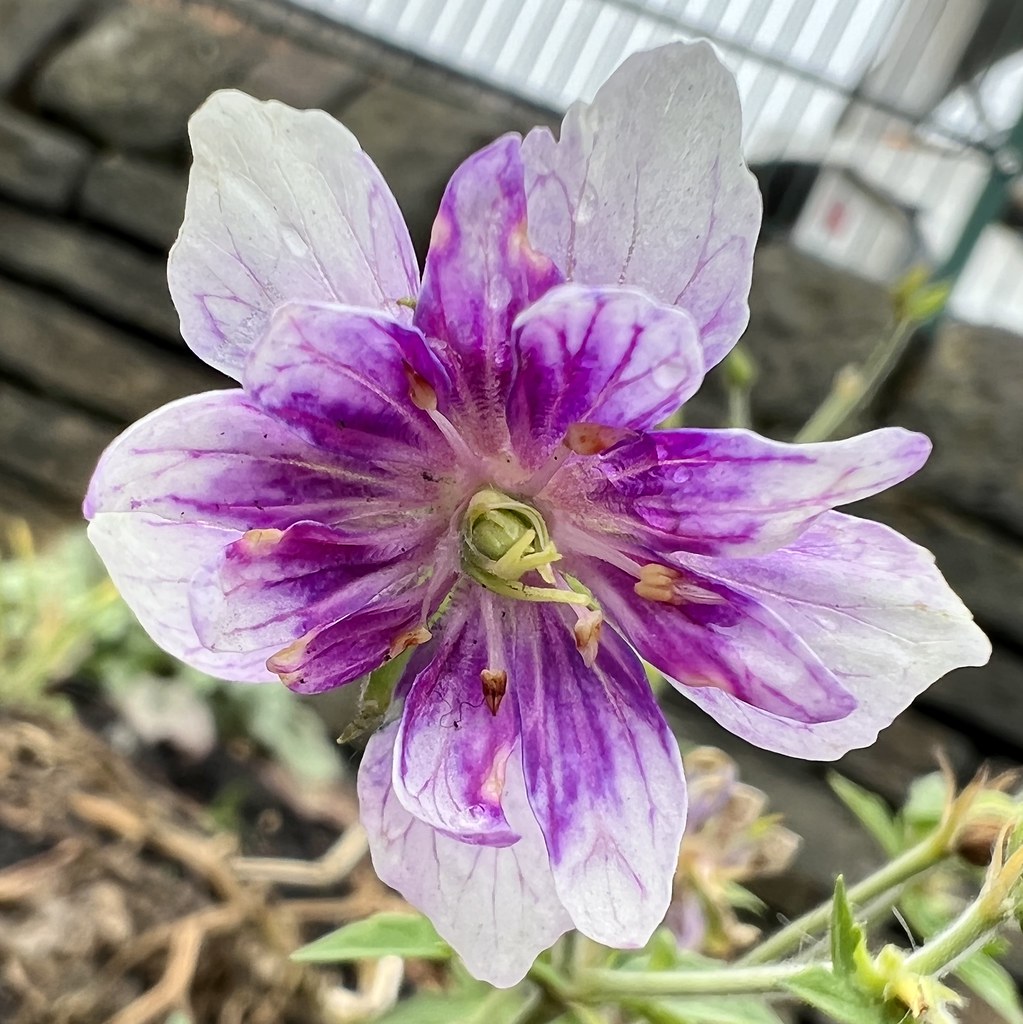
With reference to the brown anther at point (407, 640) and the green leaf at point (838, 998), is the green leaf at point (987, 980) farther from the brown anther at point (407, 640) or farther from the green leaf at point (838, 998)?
the brown anther at point (407, 640)

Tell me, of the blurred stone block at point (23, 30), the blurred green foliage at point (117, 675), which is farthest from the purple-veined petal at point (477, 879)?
the blurred stone block at point (23, 30)

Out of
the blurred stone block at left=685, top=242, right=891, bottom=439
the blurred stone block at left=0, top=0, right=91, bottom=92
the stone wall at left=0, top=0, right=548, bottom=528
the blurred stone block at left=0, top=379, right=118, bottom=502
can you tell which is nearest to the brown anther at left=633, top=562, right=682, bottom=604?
the blurred stone block at left=685, top=242, right=891, bottom=439

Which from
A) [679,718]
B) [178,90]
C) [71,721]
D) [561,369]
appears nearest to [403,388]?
[561,369]

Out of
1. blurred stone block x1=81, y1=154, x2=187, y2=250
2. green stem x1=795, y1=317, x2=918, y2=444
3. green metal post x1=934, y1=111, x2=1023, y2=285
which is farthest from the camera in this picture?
blurred stone block x1=81, y1=154, x2=187, y2=250

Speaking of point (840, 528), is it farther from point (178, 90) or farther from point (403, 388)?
point (178, 90)

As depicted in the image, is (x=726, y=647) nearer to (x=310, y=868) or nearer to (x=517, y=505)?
(x=517, y=505)

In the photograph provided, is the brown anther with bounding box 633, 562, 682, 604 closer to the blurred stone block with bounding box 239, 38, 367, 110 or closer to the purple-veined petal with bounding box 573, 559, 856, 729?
the purple-veined petal with bounding box 573, 559, 856, 729
